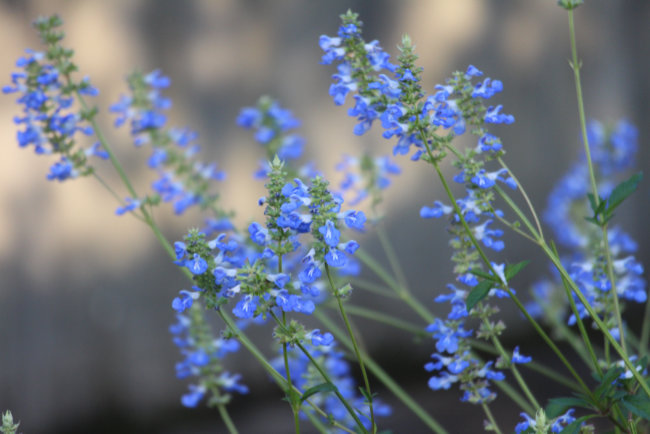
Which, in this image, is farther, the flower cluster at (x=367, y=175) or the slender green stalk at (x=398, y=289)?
the flower cluster at (x=367, y=175)

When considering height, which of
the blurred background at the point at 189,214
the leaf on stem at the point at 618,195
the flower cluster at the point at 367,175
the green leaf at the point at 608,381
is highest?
the blurred background at the point at 189,214

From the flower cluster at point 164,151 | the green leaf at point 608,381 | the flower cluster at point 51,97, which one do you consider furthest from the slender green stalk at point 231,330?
the green leaf at point 608,381

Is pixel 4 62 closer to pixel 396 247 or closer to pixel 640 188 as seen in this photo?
pixel 396 247

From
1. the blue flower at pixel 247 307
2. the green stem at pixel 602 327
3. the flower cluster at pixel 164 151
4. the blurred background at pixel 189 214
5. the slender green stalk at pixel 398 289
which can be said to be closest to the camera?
the blue flower at pixel 247 307

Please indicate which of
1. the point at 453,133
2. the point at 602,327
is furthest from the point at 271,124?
the point at 602,327

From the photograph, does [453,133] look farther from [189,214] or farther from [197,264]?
[189,214]

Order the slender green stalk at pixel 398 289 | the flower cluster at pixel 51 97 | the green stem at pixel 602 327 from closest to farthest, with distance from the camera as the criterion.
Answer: the green stem at pixel 602 327 → the flower cluster at pixel 51 97 → the slender green stalk at pixel 398 289

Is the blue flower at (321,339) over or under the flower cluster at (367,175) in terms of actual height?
under

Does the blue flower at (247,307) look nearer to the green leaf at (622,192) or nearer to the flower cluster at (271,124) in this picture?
the green leaf at (622,192)
